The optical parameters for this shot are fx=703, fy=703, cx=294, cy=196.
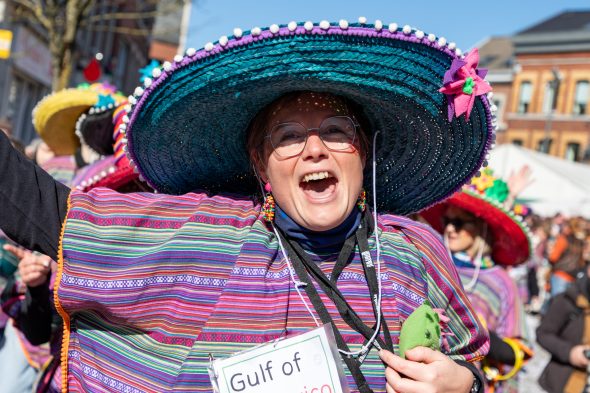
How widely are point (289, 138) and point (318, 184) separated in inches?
6.7

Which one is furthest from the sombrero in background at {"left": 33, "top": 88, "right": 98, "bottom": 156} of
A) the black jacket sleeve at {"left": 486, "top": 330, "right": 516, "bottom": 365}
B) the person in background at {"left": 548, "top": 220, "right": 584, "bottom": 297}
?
the person in background at {"left": 548, "top": 220, "right": 584, "bottom": 297}

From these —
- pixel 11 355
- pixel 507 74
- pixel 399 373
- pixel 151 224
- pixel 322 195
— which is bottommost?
pixel 11 355

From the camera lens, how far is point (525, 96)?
35.2 metres

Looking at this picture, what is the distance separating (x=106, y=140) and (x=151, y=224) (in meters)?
1.73

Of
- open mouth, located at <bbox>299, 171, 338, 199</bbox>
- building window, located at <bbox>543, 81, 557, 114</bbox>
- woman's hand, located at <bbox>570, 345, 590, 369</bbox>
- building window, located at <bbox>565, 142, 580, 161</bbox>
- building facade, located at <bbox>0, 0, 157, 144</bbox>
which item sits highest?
building window, located at <bbox>543, 81, 557, 114</bbox>

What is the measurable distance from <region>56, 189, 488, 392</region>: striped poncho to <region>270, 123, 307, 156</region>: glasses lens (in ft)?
0.84

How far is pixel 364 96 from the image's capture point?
2.21m

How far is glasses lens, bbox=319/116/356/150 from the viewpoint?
2137 millimetres

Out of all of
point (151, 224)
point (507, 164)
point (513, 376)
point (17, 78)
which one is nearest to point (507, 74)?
point (507, 164)

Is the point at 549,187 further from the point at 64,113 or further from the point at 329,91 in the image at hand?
Answer: the point at 329,91

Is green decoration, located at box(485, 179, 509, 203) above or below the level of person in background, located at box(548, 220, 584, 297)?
above

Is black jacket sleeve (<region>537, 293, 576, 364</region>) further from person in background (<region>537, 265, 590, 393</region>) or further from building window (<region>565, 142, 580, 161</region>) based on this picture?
building window (<region>565, 142, 580, 161</region>)

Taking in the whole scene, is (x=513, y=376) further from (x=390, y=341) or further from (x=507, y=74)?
(x=507, y=74)

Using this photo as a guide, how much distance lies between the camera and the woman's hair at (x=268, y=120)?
221cm
